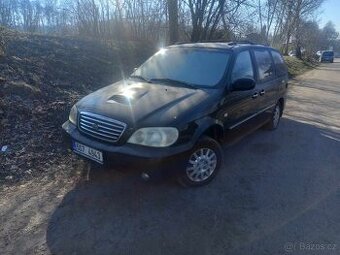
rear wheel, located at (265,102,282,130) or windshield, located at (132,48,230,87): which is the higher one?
windshield, located at (132,48,230,87)

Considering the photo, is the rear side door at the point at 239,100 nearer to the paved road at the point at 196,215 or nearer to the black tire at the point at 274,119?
the paved road at the point at 196,215

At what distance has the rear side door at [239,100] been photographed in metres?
4.72

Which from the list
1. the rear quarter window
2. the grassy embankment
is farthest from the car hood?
the grassy embankment

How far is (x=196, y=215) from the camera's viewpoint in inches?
147

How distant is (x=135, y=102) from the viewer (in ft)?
13.7

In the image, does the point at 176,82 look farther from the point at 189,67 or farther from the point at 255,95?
the point at 255,95

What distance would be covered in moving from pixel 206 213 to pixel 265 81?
3.16 meters

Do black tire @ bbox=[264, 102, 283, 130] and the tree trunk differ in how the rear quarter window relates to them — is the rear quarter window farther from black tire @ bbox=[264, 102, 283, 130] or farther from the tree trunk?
the tree trunk

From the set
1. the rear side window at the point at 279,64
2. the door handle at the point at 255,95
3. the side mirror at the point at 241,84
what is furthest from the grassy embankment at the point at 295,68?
the side mirror at the point at 241,84

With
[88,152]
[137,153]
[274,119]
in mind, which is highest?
[137,153]

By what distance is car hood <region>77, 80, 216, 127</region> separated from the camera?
12.6ft

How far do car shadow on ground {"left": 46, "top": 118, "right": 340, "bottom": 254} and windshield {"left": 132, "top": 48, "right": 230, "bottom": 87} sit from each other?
139 cm

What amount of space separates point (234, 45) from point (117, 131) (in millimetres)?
2665

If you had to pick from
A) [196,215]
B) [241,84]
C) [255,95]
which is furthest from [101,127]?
[255,95]
